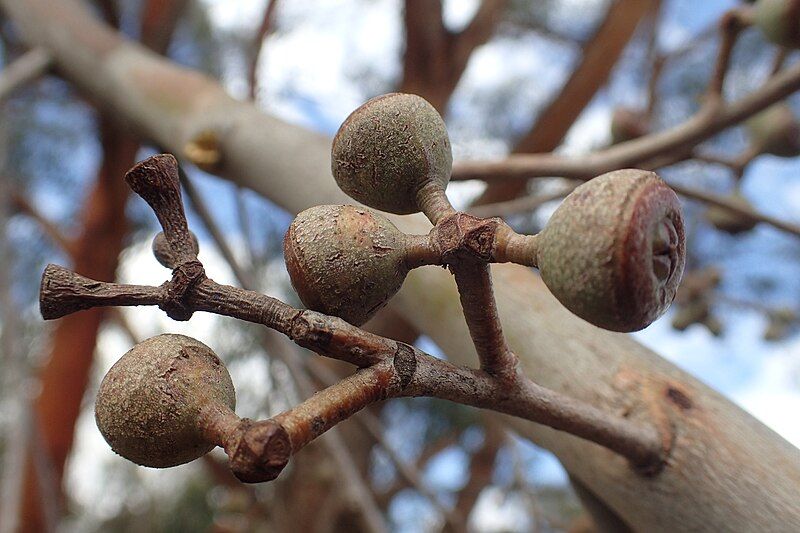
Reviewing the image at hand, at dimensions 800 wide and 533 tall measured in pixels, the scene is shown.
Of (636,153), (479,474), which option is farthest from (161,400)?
(479,474)

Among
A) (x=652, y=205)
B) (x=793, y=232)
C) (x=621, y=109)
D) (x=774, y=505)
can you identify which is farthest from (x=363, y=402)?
(x=621, y=109)

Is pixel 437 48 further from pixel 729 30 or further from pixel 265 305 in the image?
pixel 265 305

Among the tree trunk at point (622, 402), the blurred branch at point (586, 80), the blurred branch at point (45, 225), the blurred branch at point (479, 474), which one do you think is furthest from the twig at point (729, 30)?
the blurred branch at point (45, 225)

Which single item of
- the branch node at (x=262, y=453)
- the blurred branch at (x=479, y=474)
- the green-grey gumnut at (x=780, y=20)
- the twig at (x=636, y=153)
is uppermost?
the blurred branch at (x=479, y=474)

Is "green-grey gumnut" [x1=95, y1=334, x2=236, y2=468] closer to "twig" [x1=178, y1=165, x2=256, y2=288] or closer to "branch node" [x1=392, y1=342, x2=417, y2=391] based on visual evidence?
"branch node" [x1=392, y1=342, x2=417, y2=391]

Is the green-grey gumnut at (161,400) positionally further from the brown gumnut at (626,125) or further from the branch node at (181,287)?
the brown gumnut at (626,125)

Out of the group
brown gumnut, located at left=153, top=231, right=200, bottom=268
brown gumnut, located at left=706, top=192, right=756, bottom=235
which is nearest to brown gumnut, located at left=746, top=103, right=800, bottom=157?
brown gumnut, located at left=706, top=192, right=756, bottom=235

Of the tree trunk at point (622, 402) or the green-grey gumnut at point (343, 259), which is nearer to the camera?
the green-grey gumnut at point (343, 259)
